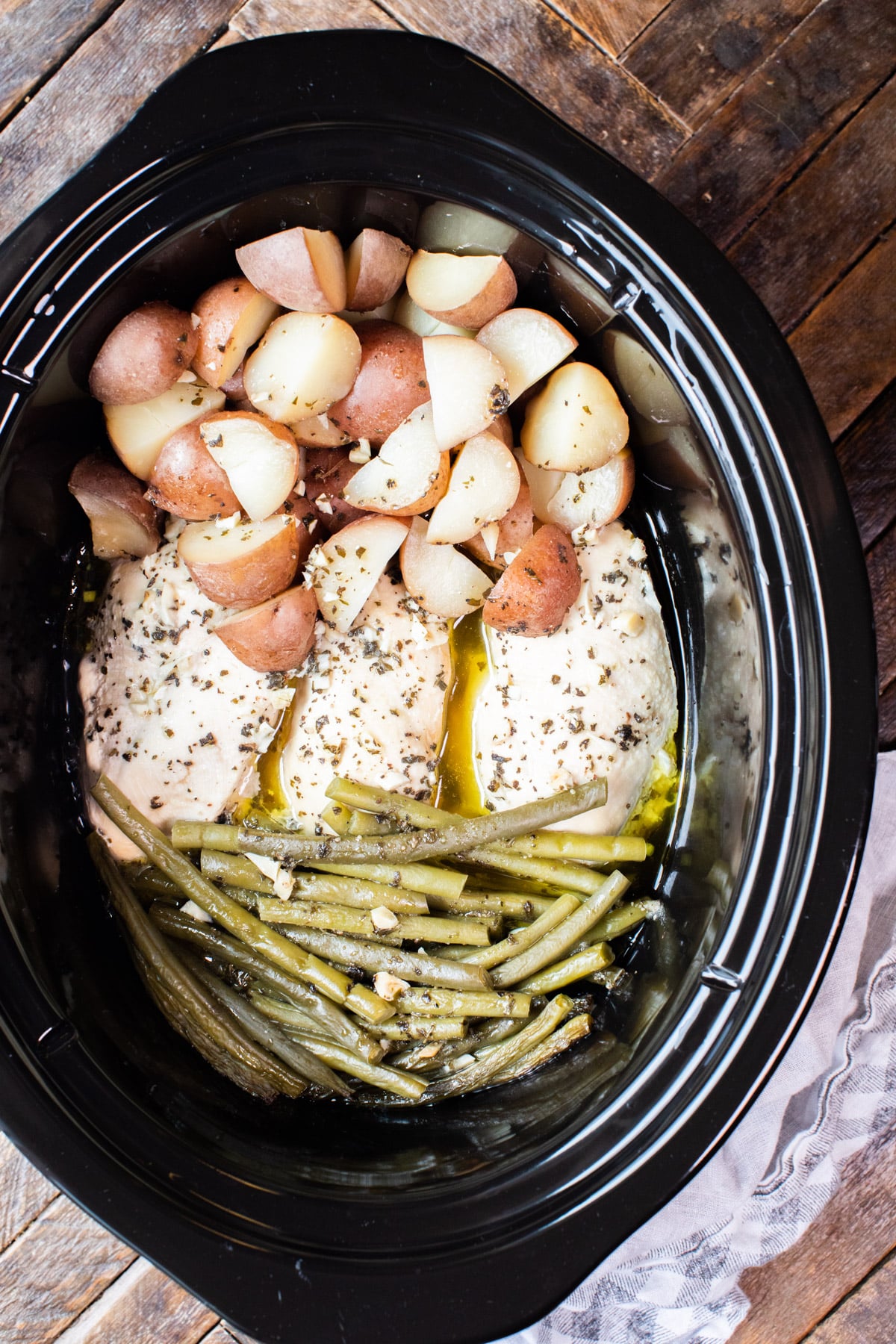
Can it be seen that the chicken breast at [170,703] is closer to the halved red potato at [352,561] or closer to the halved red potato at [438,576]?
the halved red potato at [352,561]

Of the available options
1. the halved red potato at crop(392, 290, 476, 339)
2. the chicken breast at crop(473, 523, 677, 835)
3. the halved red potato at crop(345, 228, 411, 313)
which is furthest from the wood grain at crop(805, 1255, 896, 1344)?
the halved red potato at crop(345, 228, 411, 313)

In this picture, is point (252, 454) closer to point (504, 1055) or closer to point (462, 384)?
point (462, 384)

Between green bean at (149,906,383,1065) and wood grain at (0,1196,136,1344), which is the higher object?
green bean at (149,906,383,1065)

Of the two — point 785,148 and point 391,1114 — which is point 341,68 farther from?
point 391,1114

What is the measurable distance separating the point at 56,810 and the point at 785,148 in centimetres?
195

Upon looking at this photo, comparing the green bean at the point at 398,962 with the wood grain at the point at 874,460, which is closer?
the green bean at the point at 398,962

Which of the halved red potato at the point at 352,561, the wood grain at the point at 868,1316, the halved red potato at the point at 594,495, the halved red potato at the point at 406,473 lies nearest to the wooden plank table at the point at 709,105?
the halved red potato at the point at 594,495

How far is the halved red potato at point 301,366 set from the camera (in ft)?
4.96

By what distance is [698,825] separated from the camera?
181 centimetres

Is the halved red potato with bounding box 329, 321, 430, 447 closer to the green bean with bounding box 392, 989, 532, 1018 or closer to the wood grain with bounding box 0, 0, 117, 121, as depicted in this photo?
the wood grain with bounding box 0, 0, 117, 121

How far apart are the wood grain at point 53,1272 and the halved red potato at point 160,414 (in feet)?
5.21

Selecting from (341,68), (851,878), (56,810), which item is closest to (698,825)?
(851,878)

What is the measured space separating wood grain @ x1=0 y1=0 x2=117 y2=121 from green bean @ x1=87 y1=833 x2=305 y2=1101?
1.59 metres

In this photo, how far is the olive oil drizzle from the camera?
1947 mm
